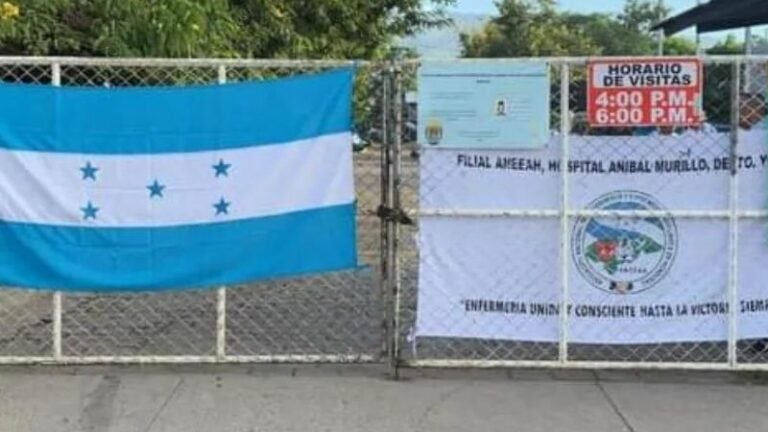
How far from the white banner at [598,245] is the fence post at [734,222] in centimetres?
3

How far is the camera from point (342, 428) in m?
5.88

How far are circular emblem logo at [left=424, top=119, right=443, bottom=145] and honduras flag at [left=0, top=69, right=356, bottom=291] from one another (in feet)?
1.59

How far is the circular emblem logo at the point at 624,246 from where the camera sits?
662 centimetres

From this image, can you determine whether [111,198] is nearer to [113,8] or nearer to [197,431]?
[197,431]

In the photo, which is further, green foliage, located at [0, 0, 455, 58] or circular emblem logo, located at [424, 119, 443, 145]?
green foliage, located at [0, 0, 455, 58]

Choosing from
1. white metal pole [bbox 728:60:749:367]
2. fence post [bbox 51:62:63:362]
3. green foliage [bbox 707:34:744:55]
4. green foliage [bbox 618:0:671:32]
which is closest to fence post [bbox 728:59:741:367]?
white metal pole [bbox 728:60:749:367]

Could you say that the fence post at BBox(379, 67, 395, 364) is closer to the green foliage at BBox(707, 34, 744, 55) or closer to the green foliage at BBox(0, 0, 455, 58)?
the green foliage at BBox(0, 0, 455, 58)

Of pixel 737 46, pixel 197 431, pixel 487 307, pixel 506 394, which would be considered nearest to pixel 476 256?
pixel 487 307

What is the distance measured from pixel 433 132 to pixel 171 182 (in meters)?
1.58

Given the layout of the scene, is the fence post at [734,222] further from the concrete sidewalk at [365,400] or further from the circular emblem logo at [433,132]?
the circular emblem logo at [433,132]

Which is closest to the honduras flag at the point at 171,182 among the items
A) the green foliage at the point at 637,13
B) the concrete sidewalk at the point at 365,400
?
the concrete sidewalk at the point at 365,400

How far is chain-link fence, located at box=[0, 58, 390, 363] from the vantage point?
6883 mm

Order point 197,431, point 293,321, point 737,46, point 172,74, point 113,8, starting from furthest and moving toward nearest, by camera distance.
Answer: point 737,46
point 113,8
point 172,74
point 293,321
point 197,431

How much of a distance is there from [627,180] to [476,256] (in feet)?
3.26
